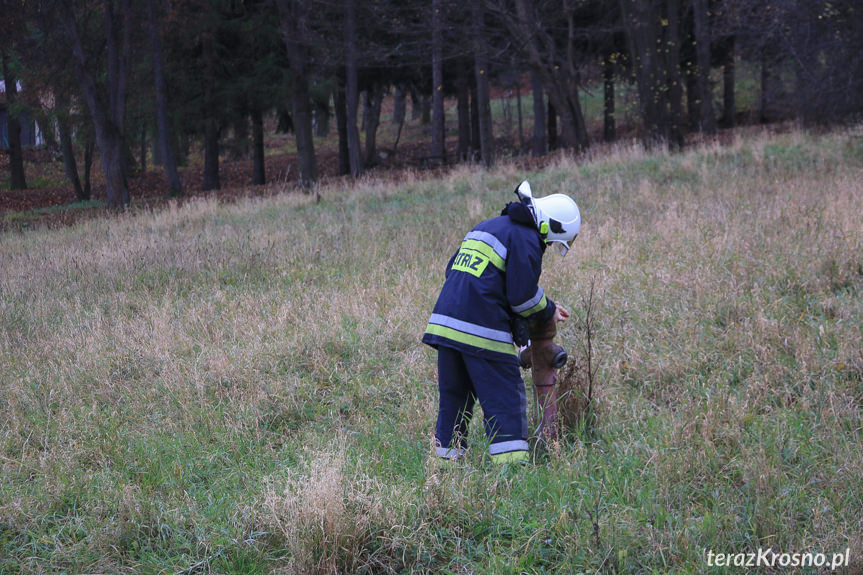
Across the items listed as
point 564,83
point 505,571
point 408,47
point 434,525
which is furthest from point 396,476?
point 408,47

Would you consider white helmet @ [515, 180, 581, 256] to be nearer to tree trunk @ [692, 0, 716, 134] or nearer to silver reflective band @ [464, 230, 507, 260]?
silver reflective band @ [464, 230, 507, 260]

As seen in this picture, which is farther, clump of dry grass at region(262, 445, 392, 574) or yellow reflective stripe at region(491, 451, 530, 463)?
yellow reflective stripe at region(491, 451, 530, 463)

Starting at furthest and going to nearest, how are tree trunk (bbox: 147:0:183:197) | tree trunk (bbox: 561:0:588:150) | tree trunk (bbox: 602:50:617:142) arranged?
tree trunk (bbox: 602:50:617:142) < tree trunk (bbox: 147:0:183:197) < tree trunk (bbox: 561:0:588:150)

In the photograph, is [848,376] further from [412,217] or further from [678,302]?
[412,217]

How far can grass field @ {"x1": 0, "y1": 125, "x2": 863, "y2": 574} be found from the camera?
3.44 meters

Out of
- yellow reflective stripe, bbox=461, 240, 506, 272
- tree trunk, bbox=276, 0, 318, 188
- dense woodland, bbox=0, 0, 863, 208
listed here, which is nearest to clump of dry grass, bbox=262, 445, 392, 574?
yellow reflective stripe, bbox=461, 240, 506, 272

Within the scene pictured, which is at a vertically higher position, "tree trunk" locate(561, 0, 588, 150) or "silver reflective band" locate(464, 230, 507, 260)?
"tree trunk" locate(561, 0, 588, 150)

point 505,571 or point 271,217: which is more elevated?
point 271,217

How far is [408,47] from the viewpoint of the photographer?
2233 centimetres

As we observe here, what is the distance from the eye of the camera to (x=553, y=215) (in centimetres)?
416

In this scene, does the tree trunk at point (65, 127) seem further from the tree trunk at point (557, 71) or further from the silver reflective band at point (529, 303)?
the silver reflective band at point (529, 303)

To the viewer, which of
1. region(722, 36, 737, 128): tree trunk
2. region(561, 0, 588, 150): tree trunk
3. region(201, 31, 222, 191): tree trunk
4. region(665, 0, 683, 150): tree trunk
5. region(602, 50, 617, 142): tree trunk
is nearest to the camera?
region(665, 0, 683, 150): tree trunk

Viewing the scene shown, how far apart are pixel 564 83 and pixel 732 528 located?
18829mm

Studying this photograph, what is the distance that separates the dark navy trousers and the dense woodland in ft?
40.0
